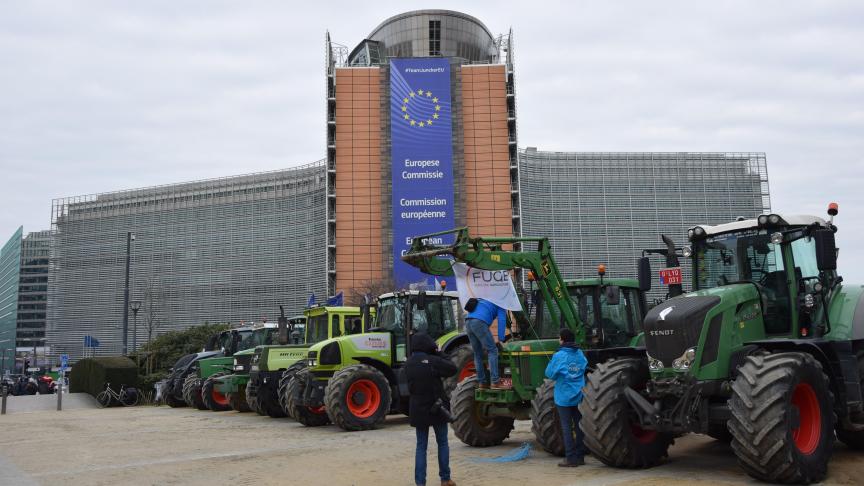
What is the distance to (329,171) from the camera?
57.8 meters

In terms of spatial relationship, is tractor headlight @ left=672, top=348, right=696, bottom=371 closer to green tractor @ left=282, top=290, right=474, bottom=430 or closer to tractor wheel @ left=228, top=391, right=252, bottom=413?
green tractor @ left=282, top=290, right=474, bottom=430

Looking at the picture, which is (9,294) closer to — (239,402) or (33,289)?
(33,289)

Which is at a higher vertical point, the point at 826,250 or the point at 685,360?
the point at 826,250

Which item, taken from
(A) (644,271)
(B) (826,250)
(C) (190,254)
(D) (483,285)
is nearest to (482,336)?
(D) (483,285)

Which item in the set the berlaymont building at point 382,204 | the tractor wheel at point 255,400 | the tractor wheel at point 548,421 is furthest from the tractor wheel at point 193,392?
the berlaymont building at point 382,204

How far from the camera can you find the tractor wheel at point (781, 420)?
23.9 feet

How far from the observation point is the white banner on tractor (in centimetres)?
1079

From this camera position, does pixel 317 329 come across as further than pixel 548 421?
Yes

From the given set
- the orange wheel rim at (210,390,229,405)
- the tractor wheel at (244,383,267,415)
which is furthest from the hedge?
the tractor wheel at (244,383,267,415)

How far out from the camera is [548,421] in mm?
9797

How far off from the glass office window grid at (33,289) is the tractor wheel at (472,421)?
387 feet

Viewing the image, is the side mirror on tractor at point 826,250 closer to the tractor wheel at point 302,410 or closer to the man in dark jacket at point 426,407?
the man in dark jacket at point 426,407

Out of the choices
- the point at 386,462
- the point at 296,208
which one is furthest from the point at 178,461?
the point at 296,208

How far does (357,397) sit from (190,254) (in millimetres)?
59005
